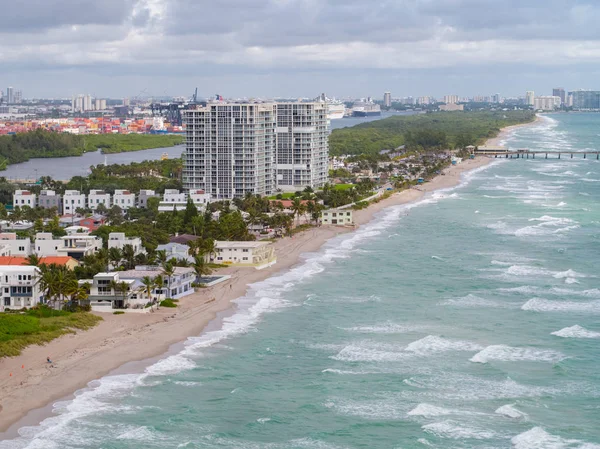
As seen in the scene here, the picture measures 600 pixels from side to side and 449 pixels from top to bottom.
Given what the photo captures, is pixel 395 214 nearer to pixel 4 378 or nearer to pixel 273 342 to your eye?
pixel 273 342

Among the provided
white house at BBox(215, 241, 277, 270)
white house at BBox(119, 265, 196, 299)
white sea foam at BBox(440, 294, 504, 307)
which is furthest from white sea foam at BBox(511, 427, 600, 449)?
white house at BBox(215, 241, 277, 270)

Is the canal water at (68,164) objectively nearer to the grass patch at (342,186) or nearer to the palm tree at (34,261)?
the grass patch at (342,186)

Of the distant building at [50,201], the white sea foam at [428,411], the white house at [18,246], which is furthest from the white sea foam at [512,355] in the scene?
the distant building at [50,201]

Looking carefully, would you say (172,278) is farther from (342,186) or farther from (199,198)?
(342,186)

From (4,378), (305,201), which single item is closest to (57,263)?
(4,378)

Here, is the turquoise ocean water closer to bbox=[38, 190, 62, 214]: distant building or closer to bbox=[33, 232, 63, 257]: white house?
bbox=[33, 232, 63, 257]: white house

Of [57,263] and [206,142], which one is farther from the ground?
[206,142]
